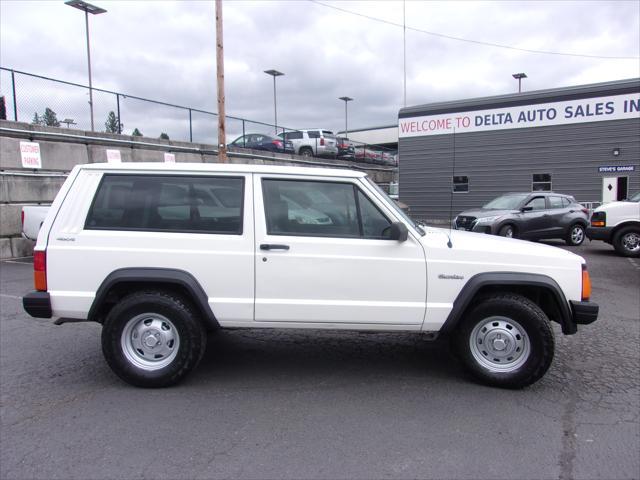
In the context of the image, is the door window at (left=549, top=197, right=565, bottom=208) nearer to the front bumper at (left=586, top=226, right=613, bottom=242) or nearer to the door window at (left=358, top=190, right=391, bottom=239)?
the front bumper at (left=586, top=226, right=613, bottom=242)

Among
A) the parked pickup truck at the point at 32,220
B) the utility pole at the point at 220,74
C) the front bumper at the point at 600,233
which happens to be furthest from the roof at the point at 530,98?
the parked pickup truck at the point at 32,220

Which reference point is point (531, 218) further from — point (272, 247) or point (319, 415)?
point (319, 415)

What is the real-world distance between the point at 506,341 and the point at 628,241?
990 cm

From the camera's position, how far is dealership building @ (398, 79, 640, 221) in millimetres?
20344

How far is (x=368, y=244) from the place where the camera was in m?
4.12

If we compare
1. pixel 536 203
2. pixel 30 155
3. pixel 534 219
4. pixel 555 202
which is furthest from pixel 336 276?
pixel 555 202

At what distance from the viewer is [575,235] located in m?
14.9

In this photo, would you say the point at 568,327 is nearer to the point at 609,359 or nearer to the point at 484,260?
the point at 484,260

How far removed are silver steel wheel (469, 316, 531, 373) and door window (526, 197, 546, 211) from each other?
11213 mm

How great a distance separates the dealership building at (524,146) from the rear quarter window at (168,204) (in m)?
15.2

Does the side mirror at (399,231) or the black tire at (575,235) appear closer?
the side mirror at (399,231)

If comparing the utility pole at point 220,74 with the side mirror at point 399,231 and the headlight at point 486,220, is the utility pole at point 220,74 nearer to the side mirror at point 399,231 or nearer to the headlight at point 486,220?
the headlight at point 486,220

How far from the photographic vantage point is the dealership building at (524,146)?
20344mm

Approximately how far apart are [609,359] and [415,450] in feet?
9.28
